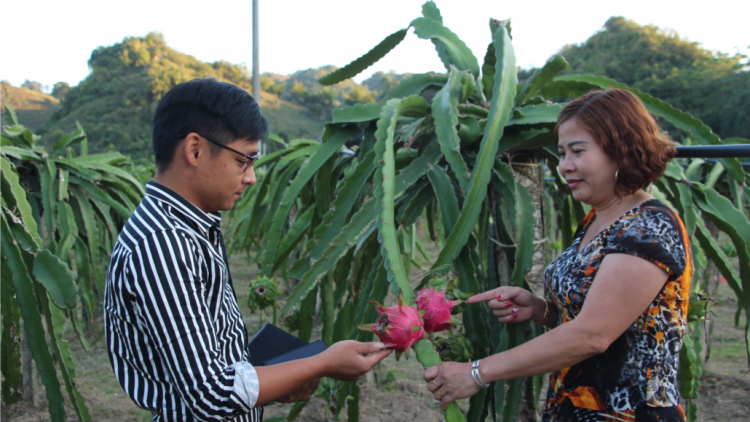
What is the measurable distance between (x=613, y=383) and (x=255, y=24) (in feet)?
26.3

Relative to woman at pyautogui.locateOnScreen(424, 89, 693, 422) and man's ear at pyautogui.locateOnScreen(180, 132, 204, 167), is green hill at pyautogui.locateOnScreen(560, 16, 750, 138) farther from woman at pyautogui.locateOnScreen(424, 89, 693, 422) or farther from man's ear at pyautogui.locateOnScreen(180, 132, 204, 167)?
man's ear at pyautogui.locateOnScreen(180, 132, 204, 167)

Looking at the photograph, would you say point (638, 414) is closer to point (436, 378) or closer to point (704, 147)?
point (436, 378)

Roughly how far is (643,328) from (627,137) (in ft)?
1.39

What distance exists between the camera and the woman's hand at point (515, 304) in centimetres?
129

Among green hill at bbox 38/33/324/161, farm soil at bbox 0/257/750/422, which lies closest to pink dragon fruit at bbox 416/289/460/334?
farm soil at bbox 0/257/750/422

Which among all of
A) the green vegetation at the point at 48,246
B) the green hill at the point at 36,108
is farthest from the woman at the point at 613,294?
the green hill at the point at 36,108

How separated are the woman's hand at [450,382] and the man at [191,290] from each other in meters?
0.14

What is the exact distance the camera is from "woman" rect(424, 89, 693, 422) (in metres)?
0.97

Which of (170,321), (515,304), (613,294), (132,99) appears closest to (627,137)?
(613,294)

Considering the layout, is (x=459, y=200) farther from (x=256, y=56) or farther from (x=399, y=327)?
(x=256, y=56)

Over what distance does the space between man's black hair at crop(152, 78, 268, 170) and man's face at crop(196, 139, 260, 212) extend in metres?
0.02

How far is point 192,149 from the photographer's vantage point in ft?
3.16

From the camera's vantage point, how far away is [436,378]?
1064mm

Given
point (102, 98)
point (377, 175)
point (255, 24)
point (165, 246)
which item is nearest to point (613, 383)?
point (377, 175)
